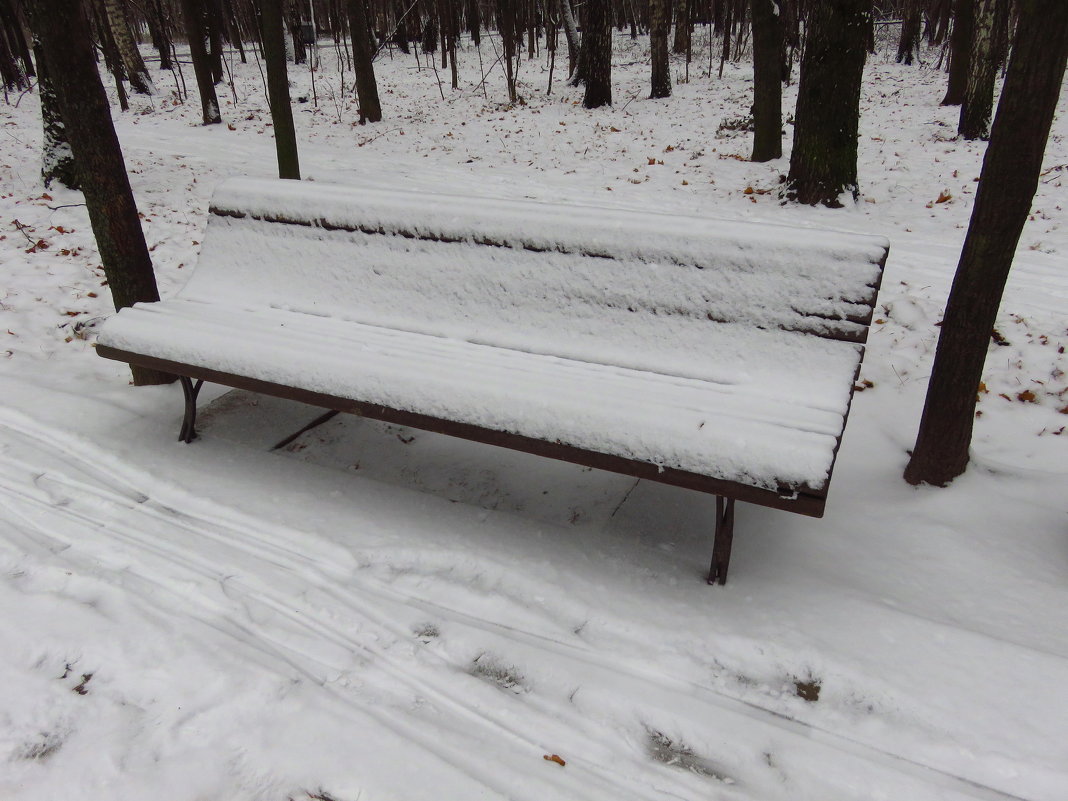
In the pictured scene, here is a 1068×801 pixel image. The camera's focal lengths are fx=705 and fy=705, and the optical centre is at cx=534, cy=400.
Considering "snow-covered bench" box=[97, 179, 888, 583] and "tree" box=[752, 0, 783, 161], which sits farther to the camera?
"tree" box=[752, 0, 783, 161]

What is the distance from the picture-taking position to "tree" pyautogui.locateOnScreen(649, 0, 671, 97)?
12.7 m

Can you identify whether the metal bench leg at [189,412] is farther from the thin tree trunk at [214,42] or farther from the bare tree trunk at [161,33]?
the bare tree trunk at [161,33]

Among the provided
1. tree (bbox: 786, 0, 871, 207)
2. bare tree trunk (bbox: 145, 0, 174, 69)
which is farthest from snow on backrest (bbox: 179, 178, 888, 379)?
bare tree trunk (bbox: 145, 0, 174, 69)

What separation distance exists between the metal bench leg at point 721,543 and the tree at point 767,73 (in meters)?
6.43

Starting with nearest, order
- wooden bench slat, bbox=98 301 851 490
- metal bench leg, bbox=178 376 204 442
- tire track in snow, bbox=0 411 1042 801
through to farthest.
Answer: tire track in snow, bbox=0 411 1042 801 → wooden bench slat, bbox=98 301 851 490 → metal bench leg, bbox=178 376 204 442

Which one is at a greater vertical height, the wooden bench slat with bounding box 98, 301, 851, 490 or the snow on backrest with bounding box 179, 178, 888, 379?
the snow on backrest with bounding box 179, 178, 888, 379

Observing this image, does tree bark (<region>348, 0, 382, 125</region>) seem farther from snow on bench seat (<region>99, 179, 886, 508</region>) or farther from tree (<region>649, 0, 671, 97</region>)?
snow on bench seat (<region>99, 179, 886, 508</region>)

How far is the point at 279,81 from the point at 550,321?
4.68 meters

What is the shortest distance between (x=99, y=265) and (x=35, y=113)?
12277 mm

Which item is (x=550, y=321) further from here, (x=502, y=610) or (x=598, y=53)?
(x=598, y=53)

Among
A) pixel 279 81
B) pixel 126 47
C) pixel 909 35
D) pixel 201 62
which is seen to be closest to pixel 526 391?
pixel 279 81

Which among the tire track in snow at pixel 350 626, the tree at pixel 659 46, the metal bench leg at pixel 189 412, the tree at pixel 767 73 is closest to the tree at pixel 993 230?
the tire track in snow at pixel 350 626

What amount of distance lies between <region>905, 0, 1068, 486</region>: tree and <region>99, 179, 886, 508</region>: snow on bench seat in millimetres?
389

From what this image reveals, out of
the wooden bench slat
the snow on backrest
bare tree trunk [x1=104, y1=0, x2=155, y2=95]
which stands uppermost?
bare tree trunk [x1=104, y1=0, x2=155, y2=95]
